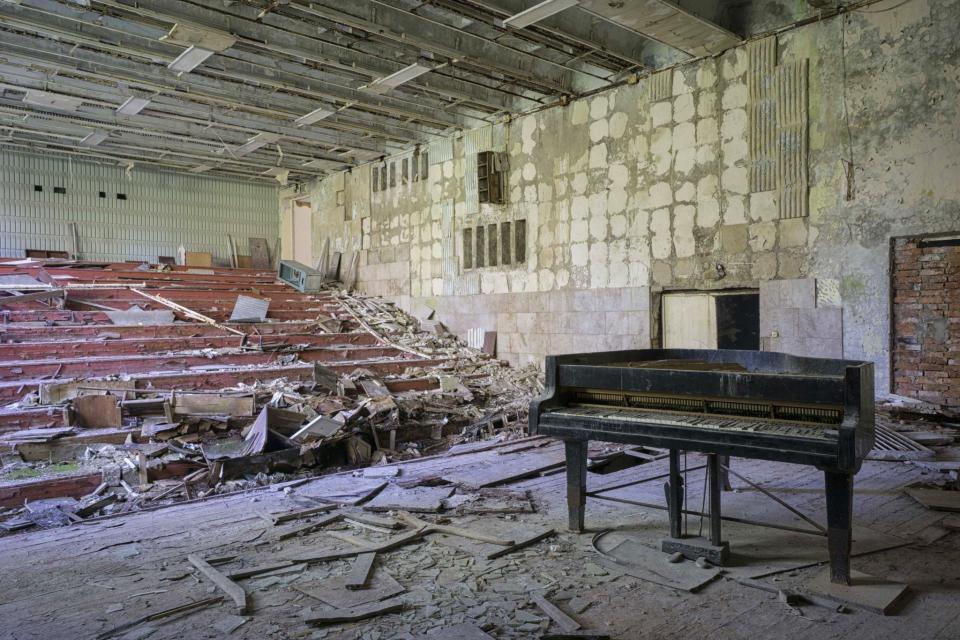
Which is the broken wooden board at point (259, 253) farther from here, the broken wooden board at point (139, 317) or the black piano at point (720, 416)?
the black piano at point (720, 416)

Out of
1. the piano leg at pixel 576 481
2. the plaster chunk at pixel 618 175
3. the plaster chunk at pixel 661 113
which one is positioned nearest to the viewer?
the piano leg at pixel 576 481

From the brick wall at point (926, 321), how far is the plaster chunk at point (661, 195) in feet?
9.67

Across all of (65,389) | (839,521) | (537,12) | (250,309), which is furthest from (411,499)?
(250,309)

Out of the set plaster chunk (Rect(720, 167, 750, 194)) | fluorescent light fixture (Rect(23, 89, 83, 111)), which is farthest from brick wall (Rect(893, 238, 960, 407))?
fluorescent light fixture (Rect(23, 89, 83, 111))

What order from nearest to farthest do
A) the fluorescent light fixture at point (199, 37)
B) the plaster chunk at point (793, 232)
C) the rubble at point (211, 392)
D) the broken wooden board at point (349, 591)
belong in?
the broken wooden board at point (349, 591) → the rubble at point (211, 392) → the plaster chunk at point (793, 232) → the fluorescent light fixture at point (199, 37)

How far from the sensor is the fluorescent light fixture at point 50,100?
11.2m

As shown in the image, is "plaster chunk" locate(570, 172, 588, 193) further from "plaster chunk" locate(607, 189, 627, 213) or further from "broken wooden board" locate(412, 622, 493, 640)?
"broken wooden board" locate(412, 622, 493, 640)

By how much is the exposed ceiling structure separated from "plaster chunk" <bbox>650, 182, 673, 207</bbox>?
173 centimetres

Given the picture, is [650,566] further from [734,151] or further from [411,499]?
[734,151]

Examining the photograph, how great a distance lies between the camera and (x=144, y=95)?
11.4 metres

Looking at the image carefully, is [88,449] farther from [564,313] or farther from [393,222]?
[393,222]

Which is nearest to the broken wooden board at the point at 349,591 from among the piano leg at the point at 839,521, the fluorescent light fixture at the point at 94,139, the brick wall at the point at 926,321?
the piano leg at the point at 839,521

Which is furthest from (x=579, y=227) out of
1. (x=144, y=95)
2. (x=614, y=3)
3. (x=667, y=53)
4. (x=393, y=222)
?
(x=144, y=95)

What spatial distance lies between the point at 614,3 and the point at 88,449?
745 centimetres
